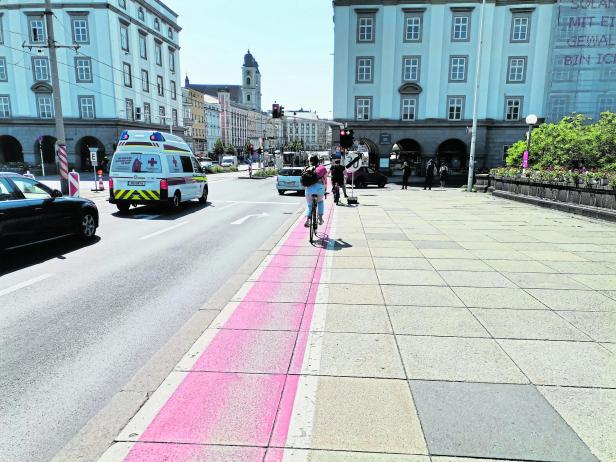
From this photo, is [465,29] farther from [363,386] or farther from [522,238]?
[363,386]

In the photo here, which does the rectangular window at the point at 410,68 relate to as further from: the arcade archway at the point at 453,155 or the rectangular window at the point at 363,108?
the arcade archway at the point at 453,155

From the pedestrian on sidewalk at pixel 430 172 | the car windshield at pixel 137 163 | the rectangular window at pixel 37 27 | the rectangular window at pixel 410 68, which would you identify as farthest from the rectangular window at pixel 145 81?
the car windshield at pixel 137 163

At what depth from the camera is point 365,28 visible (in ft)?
121

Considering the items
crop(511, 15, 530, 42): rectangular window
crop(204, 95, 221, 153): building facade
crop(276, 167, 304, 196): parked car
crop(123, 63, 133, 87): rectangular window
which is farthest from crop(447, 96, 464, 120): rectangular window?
crop(204, 95, 221, 153): building facade

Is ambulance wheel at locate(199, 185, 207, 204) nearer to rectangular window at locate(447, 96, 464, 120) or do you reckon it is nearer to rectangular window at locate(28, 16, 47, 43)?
rectangular window at locate(447, 96, 464, 120)

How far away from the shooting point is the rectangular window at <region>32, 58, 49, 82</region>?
146 ft

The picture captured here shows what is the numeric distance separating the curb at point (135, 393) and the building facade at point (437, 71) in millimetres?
34480

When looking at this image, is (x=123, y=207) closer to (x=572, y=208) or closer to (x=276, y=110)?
(x=572, y=208)

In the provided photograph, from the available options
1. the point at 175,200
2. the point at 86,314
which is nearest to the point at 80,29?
the point at 175,200

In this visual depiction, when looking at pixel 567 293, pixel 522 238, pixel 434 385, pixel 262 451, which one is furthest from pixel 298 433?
pixel 522 238

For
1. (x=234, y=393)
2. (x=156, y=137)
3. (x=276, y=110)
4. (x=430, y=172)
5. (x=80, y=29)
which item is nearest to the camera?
(x=234, y=393)

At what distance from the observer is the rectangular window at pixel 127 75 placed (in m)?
46.4

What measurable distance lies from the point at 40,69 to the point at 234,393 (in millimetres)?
52511

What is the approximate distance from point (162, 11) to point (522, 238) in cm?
5776
